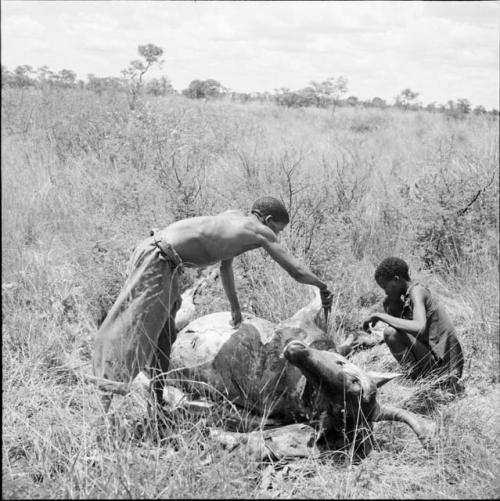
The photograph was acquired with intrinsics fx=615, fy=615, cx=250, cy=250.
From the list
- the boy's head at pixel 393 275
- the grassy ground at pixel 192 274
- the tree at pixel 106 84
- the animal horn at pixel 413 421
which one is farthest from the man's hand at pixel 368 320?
the tree at pixel 106 84

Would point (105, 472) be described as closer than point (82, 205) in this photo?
Yes

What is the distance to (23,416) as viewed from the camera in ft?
10.2

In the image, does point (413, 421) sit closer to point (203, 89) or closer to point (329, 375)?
point (329, 375)

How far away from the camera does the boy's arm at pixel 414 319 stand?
386 centimetres

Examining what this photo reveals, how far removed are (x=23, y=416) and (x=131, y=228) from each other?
244 centimetres

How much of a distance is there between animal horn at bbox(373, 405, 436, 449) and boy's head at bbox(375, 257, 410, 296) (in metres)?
0.99

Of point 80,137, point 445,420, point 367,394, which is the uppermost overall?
point 80,137

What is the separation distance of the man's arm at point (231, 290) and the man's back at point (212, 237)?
0.27 m

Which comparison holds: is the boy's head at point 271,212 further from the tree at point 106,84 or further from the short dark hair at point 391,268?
the tree at point 106,84

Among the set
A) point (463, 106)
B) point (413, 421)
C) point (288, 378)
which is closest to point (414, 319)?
point (413, 421)

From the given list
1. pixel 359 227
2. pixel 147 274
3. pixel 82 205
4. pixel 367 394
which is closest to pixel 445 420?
pixel 367 394

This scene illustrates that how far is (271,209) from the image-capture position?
3.98 m

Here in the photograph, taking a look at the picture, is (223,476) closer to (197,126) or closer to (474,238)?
(474,238)

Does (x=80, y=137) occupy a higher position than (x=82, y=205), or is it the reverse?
(x=80, y=137)
